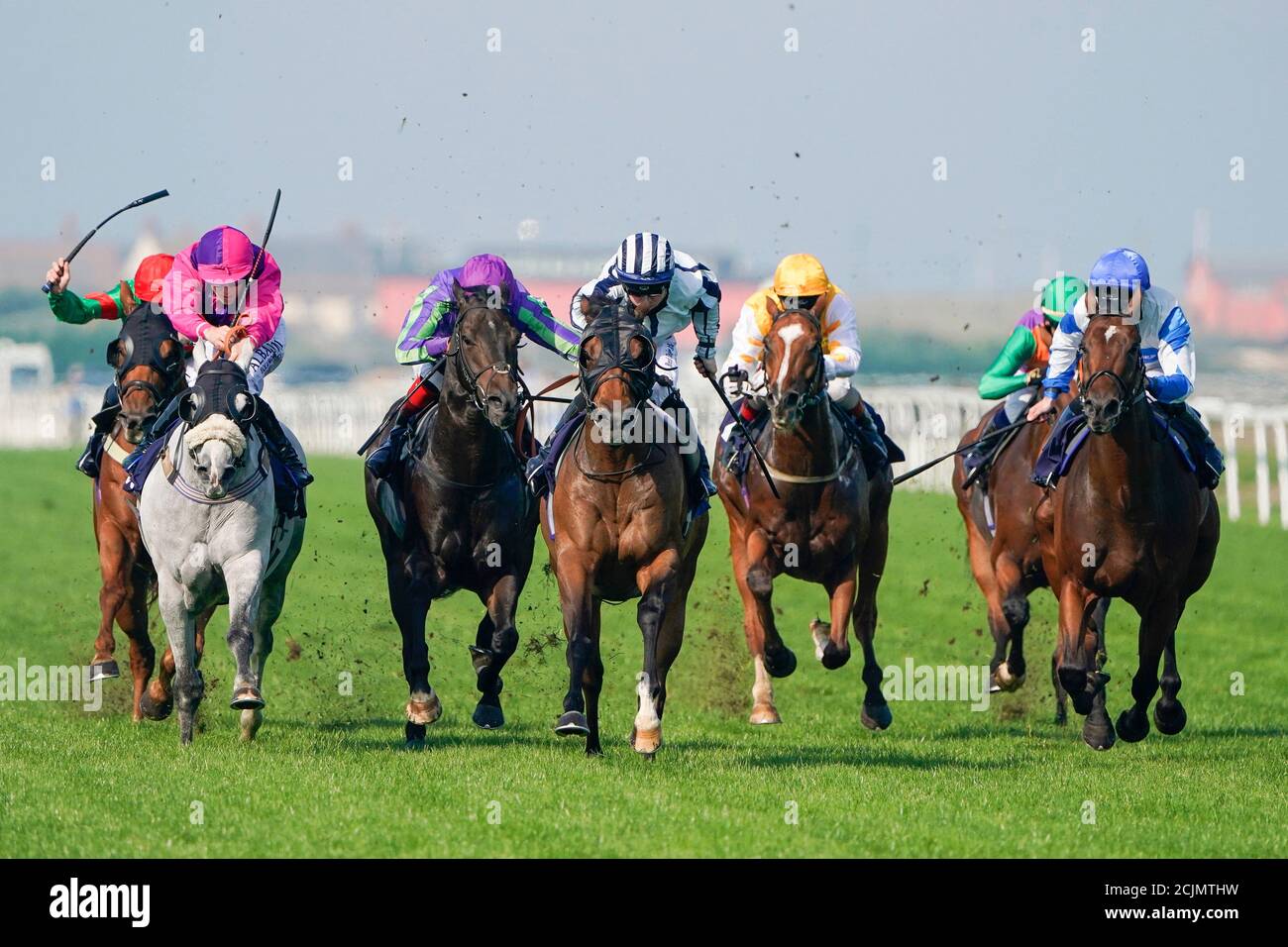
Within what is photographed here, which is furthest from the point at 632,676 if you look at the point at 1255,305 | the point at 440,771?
the point at 1255,305

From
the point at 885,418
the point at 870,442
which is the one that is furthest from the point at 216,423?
the point at 885,418

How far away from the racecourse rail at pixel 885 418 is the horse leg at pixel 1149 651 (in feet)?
34.3

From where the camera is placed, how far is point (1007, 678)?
1074cm

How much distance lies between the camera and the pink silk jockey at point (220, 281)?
9461 mm

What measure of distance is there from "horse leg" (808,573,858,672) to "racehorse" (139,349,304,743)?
2.61 meters

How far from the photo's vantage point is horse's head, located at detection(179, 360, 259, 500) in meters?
8.50

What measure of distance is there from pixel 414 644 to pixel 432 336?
1.48 m

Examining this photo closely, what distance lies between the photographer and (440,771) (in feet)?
26.9

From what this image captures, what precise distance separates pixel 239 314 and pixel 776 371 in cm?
255

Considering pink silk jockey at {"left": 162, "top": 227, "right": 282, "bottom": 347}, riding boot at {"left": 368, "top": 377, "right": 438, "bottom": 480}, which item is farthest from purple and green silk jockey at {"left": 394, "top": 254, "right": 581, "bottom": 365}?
pink silk jockey at {"left": 162, "top": 227, "right": 282, "bottom": 347}

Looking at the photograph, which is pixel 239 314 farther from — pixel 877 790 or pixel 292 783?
pixel 877 790

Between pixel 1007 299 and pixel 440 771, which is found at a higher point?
pixel 1007 299
